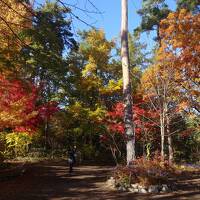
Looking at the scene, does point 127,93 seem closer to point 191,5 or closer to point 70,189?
point 70,189

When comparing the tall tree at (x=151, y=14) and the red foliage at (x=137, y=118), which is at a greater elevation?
the tall tree at (x=151, y=14)

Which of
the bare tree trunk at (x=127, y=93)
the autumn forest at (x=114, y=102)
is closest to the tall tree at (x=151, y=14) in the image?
the autumn forest at (x=114, y=102)

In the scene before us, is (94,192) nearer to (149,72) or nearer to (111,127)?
(149,72)

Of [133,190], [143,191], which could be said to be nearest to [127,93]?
[133,190]

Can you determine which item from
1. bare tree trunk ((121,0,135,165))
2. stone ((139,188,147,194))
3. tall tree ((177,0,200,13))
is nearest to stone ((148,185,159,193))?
stone ((139,188,147,194))

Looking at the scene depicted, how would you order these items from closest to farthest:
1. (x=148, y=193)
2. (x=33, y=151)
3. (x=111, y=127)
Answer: (x=148, y=193) → (x=111, y=127) → (x=33, y=151)

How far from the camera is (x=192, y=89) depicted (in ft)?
72.3

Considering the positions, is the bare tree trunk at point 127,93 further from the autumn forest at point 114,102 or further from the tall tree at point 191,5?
the tall tree at point 191,5

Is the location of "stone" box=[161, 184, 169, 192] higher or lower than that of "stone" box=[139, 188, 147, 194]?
higher

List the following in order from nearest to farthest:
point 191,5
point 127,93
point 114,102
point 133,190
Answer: point 133,190 → point 127,93 → point 191,5 → point 114,102

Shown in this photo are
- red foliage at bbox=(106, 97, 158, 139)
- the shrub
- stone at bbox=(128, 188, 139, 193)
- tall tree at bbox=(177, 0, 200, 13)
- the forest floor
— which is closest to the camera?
the forest floor

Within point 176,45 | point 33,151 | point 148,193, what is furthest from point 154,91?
point 33,151

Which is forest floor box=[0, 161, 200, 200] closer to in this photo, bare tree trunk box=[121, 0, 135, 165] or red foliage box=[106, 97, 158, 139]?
bare tree trunk box=[121, 0, 135, 165]

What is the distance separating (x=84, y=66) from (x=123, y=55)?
50.5 ft
